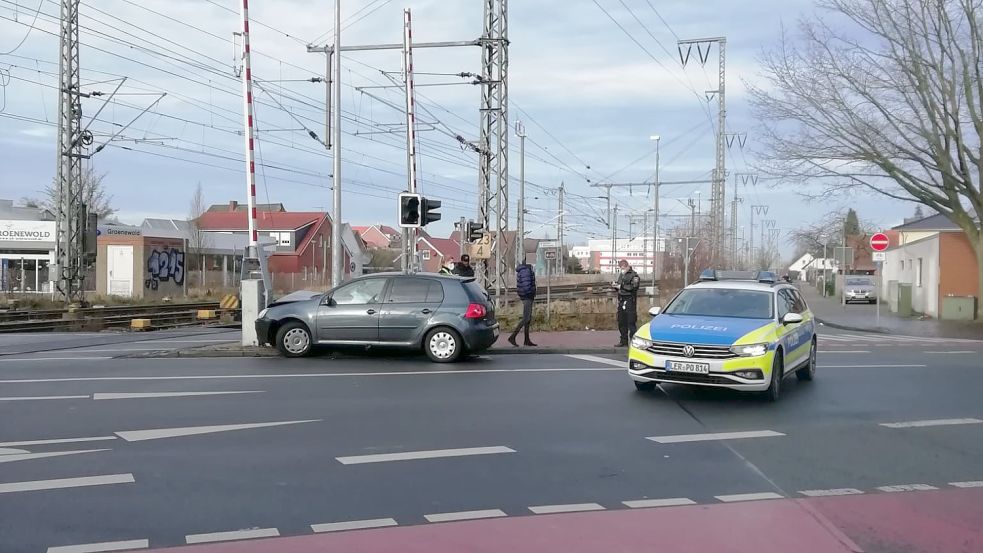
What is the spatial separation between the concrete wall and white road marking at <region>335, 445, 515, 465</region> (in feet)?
98.0

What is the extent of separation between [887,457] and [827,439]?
848 mm

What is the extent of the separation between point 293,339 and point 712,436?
903 centimetres

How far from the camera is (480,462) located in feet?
25.8

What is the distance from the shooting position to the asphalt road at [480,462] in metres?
5.93

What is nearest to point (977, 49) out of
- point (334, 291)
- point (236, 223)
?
point (334, 291)

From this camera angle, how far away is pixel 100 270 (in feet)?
156

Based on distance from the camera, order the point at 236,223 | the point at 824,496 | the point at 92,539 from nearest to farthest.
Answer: the point at 92,539, the point at 824,496, the point at 236,223

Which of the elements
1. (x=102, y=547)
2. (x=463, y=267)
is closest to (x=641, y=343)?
(x=102, y=547)

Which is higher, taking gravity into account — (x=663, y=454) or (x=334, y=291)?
(x=334, y=291)

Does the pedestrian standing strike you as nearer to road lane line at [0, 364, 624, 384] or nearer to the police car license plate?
road lane line at [0, 364, 624, 384]

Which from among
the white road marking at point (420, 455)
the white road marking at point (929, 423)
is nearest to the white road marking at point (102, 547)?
the white road marking at point (420, 455)

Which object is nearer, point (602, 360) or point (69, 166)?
point (602, 360)

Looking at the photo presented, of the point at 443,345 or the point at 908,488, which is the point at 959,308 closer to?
the point at 443,345

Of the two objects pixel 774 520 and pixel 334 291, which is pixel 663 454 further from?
pixel 334 291
